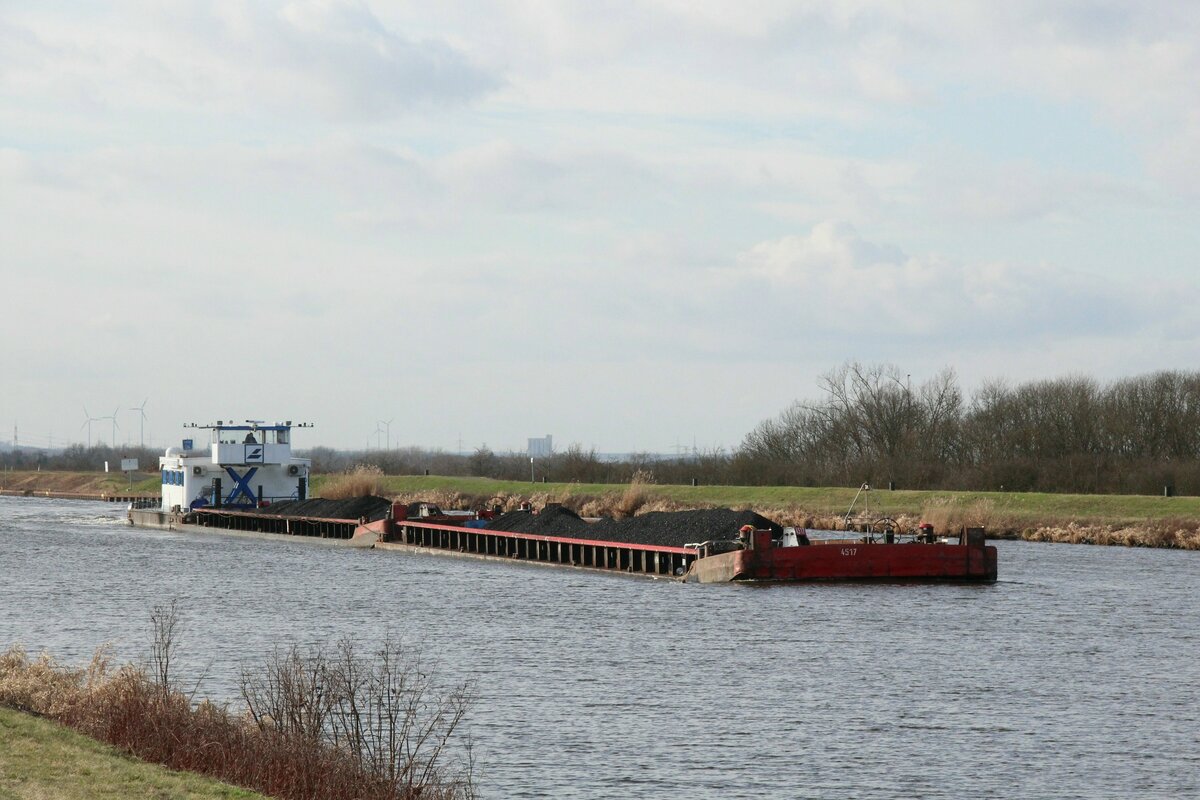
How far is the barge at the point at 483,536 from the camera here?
4131cm

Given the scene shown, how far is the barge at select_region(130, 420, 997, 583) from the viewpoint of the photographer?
4131 centimetres

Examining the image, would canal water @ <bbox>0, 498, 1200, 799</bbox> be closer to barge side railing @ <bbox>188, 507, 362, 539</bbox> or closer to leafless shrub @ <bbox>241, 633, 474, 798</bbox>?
leafless shrub @ <bbox>241, 633, 474, 798</bbox>

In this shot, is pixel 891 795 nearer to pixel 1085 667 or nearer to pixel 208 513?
pixel 1085 667

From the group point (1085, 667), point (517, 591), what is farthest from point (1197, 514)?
point (1085, 667)

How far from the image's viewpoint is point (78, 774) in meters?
15.0

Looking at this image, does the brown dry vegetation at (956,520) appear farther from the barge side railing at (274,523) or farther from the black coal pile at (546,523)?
the black coal pile at (546,523)

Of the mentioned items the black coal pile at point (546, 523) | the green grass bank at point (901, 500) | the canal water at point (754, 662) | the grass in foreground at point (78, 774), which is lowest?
the canal water at point (754, 662)

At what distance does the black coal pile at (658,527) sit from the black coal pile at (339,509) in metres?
13.0

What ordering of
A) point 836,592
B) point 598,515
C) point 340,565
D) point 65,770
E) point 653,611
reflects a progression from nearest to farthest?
point 65,770 < point 653,611 < point 836,592 < point 340,565 < point 598,515

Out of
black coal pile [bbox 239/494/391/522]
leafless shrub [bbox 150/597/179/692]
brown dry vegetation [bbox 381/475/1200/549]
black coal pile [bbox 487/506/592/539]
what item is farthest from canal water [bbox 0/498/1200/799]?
black coal pile [bbox 239/494/391/522]

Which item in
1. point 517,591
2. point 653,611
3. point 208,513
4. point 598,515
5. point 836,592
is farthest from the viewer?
point 598,515

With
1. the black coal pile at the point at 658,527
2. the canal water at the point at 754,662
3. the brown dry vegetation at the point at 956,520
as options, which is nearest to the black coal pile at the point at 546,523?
the black coal pile at the point at 658,527

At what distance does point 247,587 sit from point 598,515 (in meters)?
44.6

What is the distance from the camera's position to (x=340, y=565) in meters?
54.8
